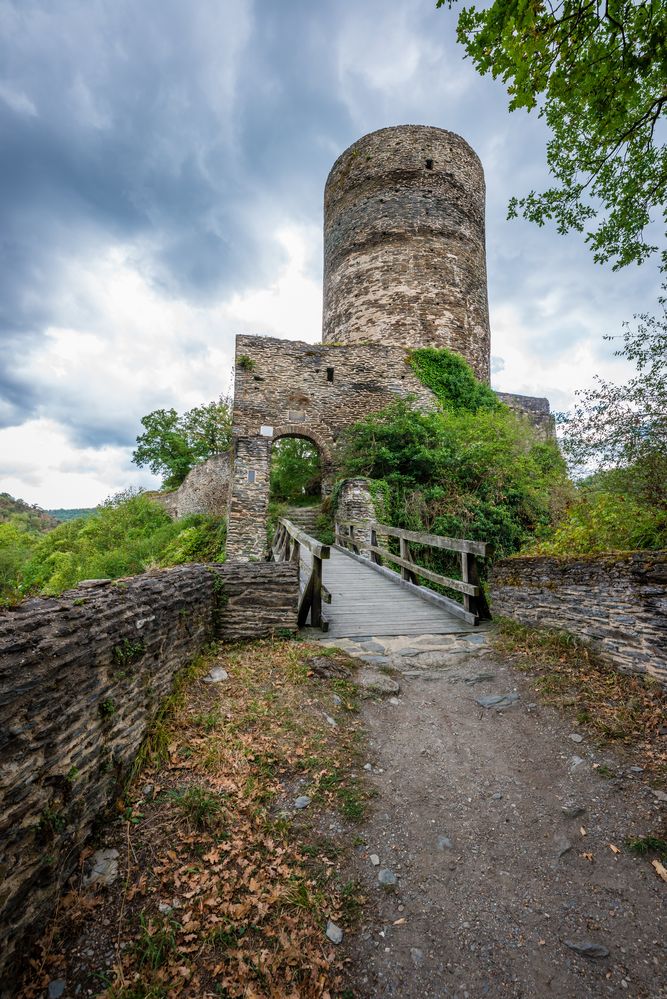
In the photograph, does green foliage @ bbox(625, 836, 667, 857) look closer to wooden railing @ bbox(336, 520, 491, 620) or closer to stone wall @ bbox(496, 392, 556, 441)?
wooden railing @ bbox(336, 520, 491, 620)

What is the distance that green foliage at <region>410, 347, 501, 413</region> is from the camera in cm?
1478

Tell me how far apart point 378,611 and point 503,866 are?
150 inches

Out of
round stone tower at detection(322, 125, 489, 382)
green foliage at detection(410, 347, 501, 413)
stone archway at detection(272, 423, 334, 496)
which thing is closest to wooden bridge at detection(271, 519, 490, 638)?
stone archway at detection(272, 423, 334, 496)

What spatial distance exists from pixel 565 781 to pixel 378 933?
4.74 ft

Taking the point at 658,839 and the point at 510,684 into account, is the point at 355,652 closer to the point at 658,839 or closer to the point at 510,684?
the point at 510,684

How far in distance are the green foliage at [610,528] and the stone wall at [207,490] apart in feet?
41.6

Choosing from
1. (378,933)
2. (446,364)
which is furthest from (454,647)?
(446,364)

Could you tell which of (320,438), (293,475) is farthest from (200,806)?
(293,475)

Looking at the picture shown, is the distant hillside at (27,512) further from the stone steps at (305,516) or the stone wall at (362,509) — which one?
the stone wall at (362,509)

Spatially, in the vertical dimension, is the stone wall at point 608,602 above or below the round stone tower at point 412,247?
below

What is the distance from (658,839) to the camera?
207cm

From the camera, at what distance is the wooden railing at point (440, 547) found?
5.48 metres

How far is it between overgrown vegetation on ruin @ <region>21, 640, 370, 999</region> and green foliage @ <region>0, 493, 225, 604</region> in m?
9.40

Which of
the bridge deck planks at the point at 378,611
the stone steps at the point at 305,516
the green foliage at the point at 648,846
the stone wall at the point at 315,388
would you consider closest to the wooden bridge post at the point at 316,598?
the bridge deck planks at the point at 378,611
